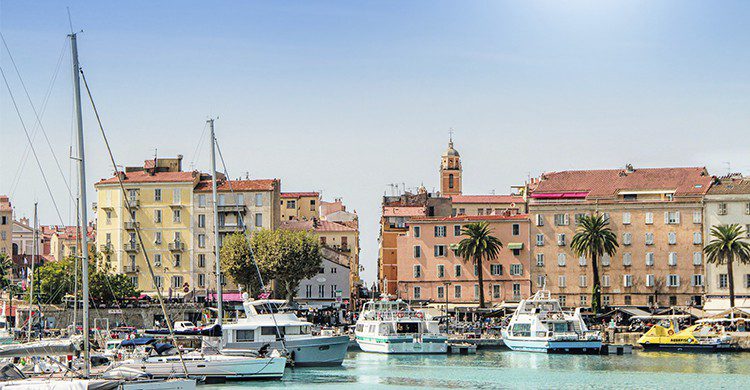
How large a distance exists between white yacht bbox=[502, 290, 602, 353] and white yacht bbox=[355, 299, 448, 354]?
5.89 meters

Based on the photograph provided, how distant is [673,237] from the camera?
4397 inches

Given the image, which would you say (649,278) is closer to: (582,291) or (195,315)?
(582,291)

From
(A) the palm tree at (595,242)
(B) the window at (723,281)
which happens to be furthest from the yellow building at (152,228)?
(B) the window at (723,281)

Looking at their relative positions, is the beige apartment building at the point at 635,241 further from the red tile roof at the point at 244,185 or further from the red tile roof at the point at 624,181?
the red tile roof at the point at 244,185

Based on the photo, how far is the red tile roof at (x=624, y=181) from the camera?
376ft

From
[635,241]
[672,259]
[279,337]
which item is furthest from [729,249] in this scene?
[279,337]

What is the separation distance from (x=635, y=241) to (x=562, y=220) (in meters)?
6.77

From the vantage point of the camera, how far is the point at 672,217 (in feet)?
367

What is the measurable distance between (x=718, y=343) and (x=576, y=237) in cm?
2172

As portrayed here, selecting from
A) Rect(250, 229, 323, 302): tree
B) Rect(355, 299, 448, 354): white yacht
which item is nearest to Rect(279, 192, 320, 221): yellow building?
Result: Rect(250, 229, 323, 302): tree

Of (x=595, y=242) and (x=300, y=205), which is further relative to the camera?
(x=300, y=205)

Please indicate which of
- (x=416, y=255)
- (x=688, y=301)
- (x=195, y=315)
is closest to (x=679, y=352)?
(x=688, y=301)

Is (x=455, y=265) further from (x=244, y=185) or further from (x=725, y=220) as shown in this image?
(x=725, y=220)

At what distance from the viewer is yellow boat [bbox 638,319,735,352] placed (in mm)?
91375
